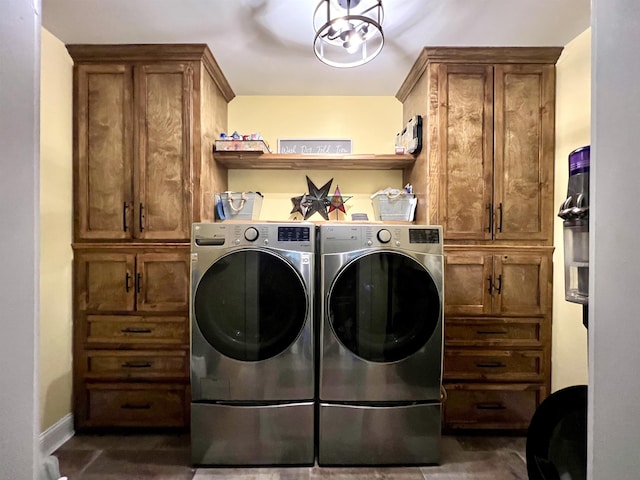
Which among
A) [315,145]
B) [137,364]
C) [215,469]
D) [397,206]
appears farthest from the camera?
[315,145]

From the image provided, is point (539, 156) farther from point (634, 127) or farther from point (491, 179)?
point (634, 127)

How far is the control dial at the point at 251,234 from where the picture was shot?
68.1 inches

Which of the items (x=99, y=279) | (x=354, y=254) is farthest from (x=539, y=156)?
(x=99, y=279)

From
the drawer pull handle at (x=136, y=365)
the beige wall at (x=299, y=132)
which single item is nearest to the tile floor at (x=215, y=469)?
the drawer pull handle at (x=136, y=365)

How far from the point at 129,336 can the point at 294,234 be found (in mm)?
1228

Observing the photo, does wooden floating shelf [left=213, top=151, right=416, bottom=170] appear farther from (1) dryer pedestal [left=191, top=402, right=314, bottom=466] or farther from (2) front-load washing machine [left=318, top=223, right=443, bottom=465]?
(1) dryer pedestal [left=191, top=402, right=314, bottom=466]

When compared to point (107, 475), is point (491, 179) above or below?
above

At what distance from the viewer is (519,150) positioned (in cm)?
205

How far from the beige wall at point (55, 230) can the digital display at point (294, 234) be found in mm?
1314

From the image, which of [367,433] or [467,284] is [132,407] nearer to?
[367,433]

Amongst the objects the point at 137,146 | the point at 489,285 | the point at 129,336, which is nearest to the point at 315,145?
the point at 137,146

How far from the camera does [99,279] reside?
2031mm

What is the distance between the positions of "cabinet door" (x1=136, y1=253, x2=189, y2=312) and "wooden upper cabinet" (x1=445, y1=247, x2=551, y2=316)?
1.61m

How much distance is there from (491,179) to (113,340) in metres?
2.51
